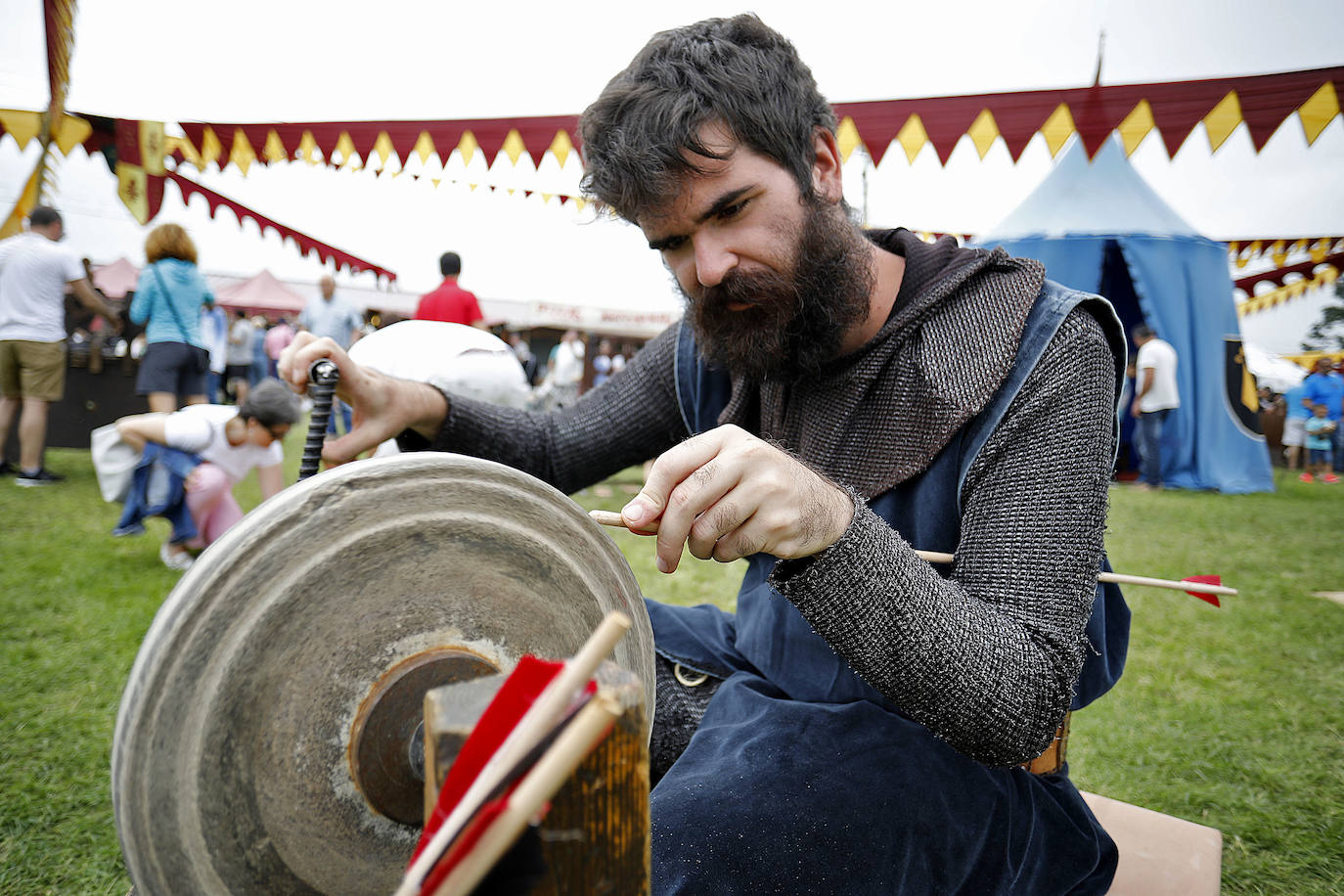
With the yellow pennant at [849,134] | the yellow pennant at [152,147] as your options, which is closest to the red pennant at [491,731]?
the yellow pennant at [849,134]

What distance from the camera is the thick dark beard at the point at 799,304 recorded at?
1.47 m

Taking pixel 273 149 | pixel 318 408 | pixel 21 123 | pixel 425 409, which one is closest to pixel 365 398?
pixel 425 409

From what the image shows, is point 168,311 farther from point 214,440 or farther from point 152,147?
point 152,147

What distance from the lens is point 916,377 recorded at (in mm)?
1384

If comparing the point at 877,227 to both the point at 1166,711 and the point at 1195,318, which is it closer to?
the point at 1166,711

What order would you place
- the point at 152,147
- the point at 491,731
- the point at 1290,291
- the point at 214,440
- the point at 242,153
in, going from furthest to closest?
1. the point at 1290,291
2. the point at 242,153
3. the point at 152,147
4. the point at 214,440
5. the point at 491,731

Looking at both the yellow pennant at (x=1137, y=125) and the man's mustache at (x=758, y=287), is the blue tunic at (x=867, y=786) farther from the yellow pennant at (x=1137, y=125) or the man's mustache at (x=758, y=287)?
the yellow pennant at (x=1137, y=125)

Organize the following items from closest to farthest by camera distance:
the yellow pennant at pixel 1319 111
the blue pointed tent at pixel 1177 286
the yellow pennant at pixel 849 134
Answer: the yellow pennant at pixel 1319 111
the yellow pennant at pixel 849 134
the blue pointed tent at pixel 1177 286

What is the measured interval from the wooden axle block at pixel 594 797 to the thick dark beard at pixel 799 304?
93 cm

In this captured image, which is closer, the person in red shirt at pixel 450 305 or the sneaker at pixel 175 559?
the sneaker at pixel 175 559

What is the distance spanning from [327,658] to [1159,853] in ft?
5.46

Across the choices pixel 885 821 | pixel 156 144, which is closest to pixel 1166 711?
pixel 885 821

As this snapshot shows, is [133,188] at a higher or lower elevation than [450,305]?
higher

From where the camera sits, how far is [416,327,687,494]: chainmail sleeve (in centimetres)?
191
